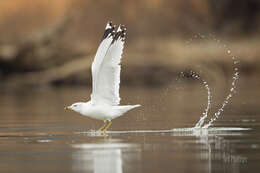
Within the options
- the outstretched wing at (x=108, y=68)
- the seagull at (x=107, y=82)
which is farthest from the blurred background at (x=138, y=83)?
the outstretched wing at (x=108, y=68)

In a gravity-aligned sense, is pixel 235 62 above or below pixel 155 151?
above

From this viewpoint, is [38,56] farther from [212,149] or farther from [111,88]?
[212,149]

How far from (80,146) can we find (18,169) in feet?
6.45

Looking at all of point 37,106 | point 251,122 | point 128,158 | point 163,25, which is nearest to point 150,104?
point 37,106

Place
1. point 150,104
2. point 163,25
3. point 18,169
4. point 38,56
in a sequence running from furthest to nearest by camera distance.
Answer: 1. point 163,25
2. point 38,56
3. point 150,104
4. point 18,169

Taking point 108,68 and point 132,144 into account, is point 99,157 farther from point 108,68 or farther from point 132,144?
point 108,68

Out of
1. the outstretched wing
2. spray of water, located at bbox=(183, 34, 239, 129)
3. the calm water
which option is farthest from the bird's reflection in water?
spray of water, located at bbox=(183, 34, 239, 129)

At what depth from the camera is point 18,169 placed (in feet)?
24.5

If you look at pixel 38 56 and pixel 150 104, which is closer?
pixel 150 104

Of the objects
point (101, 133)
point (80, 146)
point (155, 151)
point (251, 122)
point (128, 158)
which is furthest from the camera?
point (251, 122)

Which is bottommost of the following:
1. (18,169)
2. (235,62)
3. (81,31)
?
(18,169)

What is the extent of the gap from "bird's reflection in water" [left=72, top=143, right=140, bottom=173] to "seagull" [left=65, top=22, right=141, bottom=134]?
6.21 ft

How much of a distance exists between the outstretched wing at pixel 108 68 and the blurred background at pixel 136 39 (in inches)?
644

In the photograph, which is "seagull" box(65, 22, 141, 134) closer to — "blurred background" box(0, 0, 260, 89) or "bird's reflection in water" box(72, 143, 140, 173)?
"bird's reflection in water" box(72, 143, 140, 173)
